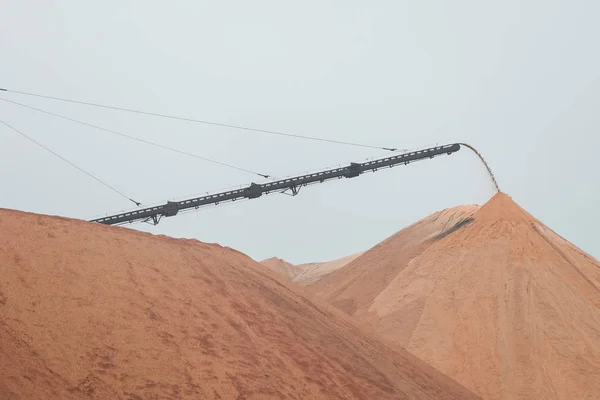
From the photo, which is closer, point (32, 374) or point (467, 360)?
point (32, 374)

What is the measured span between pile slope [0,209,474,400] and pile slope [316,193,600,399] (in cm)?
484

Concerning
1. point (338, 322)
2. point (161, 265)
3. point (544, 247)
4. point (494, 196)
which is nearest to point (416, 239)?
point (494, 196)

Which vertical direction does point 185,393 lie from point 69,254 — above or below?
below

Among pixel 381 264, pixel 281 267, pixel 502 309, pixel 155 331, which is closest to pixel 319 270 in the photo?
pixel 281 267

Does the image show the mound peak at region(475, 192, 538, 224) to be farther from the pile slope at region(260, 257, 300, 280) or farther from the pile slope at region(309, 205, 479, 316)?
the pile slope at region(260, 257, 300, 280)

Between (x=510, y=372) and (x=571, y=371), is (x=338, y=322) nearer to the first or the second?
(x=510, y=372)

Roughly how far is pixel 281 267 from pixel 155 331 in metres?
40.7

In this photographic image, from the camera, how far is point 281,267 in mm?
52281

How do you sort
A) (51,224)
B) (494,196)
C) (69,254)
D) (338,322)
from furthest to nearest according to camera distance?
(494,196), (338,322), (51,224), (69,254)

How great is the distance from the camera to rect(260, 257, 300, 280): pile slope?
50.7m

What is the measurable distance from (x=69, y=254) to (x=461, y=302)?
A: 17.8m

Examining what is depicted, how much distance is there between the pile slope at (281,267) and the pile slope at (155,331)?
32.9 meters

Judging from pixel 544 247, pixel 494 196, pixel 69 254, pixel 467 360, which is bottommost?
pixel 69 254

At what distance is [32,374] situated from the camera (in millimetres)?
9234
